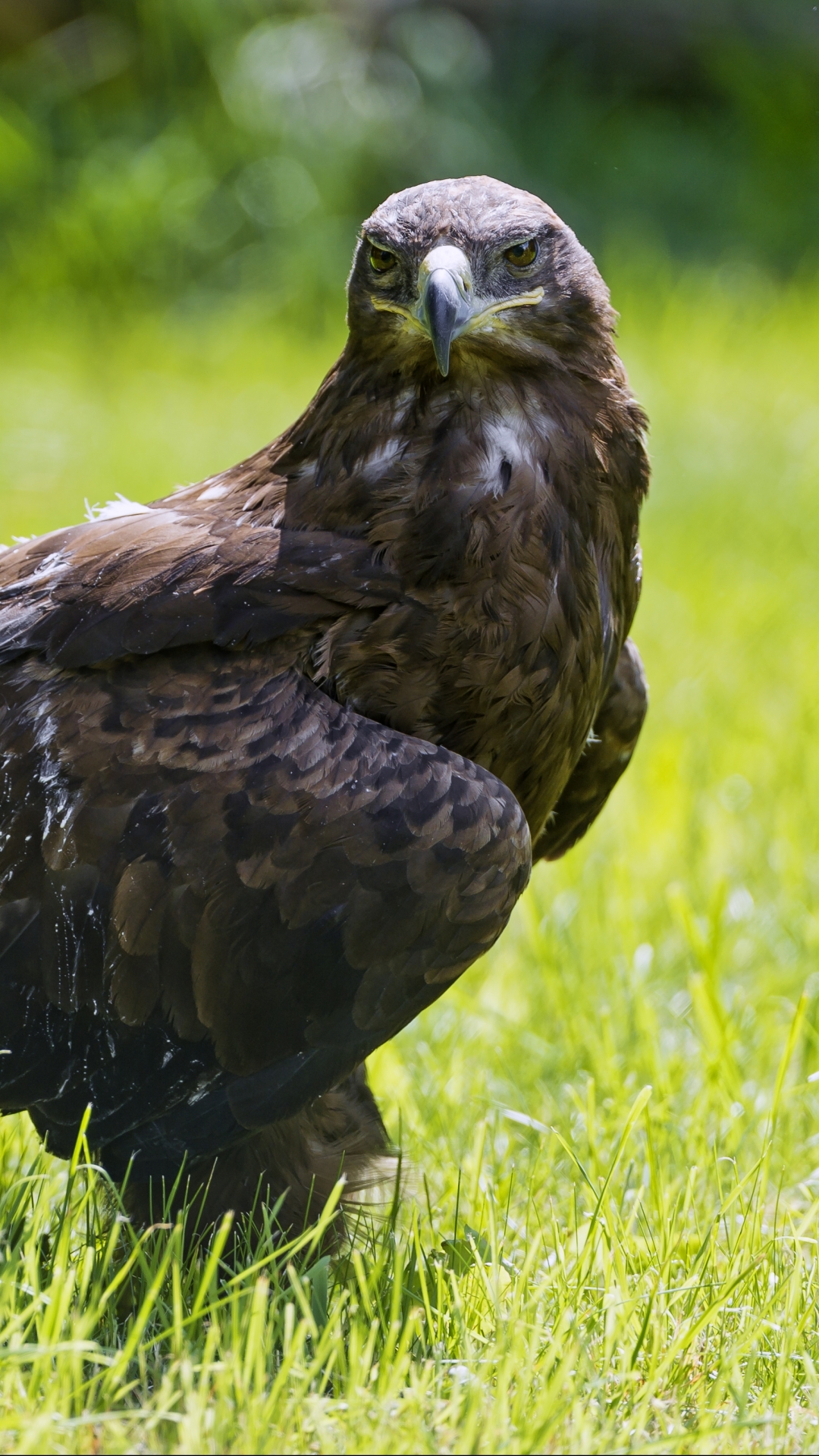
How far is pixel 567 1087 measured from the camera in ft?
12.2

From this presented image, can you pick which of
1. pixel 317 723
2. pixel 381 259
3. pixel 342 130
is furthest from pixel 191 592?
pixel 342 130

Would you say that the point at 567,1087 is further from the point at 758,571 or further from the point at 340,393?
the point at 758,571

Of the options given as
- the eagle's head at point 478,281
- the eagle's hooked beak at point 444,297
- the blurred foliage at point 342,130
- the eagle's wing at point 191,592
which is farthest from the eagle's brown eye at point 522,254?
the blurred foliage at point 342,130

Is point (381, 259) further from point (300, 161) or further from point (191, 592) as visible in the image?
point (300, 161)

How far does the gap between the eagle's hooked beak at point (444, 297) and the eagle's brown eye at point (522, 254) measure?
11 cm

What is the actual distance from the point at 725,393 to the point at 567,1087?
6.36 metres

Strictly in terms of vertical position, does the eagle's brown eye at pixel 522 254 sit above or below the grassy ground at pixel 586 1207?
above

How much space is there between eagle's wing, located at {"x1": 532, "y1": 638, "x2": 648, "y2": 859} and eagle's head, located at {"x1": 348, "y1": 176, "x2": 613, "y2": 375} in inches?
33.1

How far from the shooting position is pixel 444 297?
2.72 meters

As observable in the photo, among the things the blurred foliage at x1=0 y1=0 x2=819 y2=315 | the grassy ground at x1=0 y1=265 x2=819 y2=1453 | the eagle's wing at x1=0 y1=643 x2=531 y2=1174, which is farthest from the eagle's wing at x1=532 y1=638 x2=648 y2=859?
the blurred foliage at x1=0 y1=0 x2=819 y2=315

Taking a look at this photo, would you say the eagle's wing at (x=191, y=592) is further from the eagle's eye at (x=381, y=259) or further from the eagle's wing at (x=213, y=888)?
the eagle's eye at (x=381, y=259)

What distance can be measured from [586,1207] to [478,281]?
184 cm

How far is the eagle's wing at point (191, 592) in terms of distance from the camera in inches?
115

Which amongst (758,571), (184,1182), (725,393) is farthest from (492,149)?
(184,1182)
